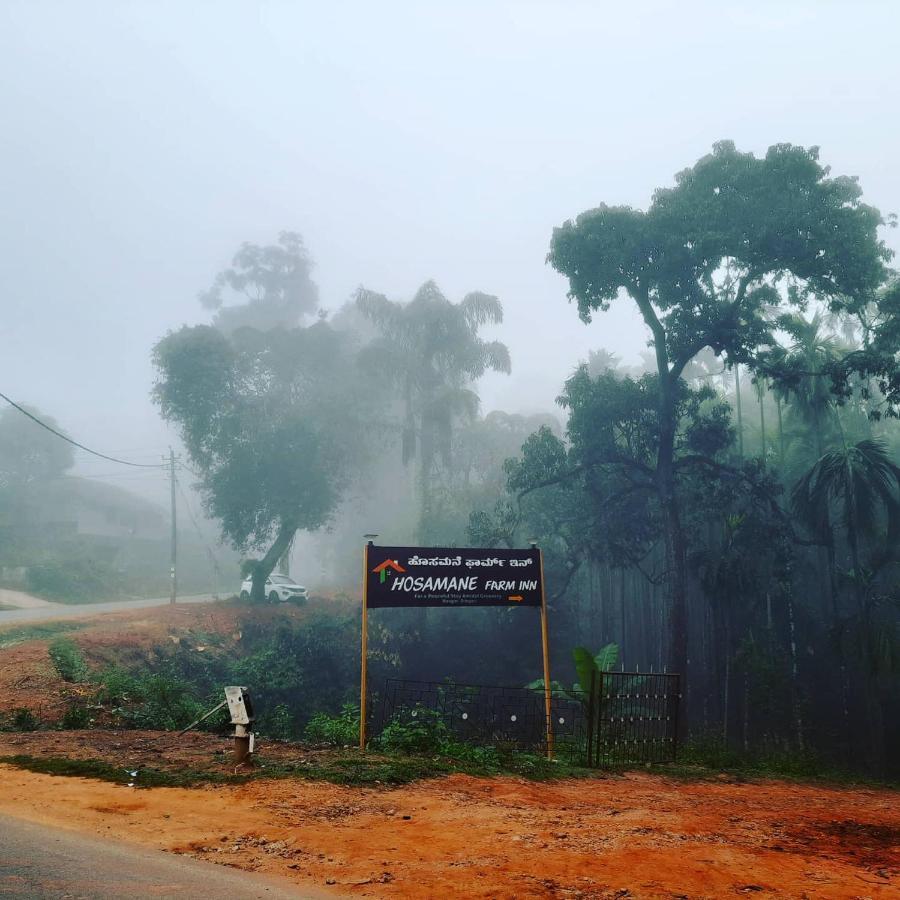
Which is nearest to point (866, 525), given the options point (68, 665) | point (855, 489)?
point (855, 489)

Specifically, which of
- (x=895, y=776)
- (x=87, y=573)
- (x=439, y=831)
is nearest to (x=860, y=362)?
(x=895, y=776)

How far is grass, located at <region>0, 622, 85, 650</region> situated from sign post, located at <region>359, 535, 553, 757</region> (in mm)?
13687

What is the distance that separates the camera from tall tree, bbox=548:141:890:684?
721 inches

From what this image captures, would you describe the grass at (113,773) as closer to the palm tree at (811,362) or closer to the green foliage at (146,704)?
the green foliage at (146,704)

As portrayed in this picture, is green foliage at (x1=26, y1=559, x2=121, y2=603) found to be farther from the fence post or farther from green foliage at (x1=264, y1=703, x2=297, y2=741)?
the fence post

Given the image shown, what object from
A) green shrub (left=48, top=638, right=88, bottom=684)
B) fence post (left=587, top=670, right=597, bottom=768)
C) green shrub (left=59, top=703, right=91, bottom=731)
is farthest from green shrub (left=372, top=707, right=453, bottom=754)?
green shrub (left=48, top=638, right=88, bottom=684)

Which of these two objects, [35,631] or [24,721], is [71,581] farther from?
[24,721]

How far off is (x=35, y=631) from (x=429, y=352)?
21.0 metres

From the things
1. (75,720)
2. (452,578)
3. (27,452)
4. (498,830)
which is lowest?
(75,720)

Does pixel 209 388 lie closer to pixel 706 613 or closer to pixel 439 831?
pixel 706 613

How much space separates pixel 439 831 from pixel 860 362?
17.4 m

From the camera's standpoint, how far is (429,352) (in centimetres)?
3466

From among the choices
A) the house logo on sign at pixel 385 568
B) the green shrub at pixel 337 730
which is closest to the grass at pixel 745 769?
the green shrub at pixel 337 730

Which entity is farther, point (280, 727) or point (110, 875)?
point (280, 727)
